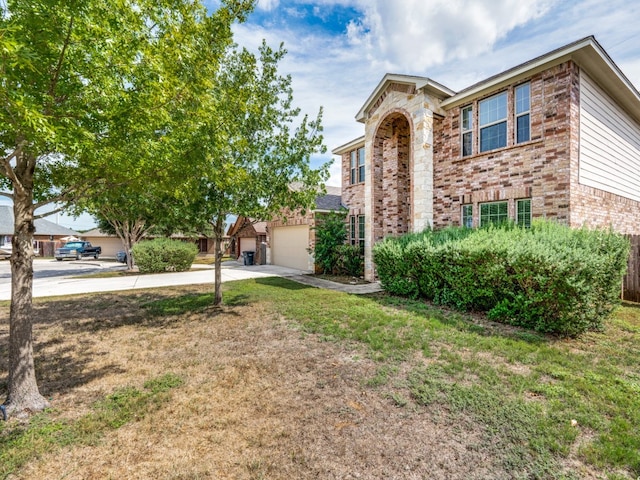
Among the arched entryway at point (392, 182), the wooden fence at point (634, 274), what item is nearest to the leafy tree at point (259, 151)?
the arched entryway at point (392, 182)

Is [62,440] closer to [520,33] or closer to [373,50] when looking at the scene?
[373,50]

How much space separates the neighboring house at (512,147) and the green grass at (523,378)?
403 cm

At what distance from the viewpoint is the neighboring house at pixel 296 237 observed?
16406mm

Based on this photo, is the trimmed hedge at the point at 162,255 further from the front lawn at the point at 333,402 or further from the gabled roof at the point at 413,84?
the gabled roof at the point at 413,84

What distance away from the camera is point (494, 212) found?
10062 mm

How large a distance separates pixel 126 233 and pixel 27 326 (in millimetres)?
17073

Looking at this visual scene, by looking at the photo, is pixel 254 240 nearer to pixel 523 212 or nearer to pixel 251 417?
pixel 523 212

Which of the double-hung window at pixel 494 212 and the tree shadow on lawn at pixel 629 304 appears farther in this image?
the double-hung window at pixel 494 212

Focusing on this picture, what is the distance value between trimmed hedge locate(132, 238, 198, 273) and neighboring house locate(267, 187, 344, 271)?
548cm

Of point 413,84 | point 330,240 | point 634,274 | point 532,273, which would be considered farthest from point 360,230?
point 634,274

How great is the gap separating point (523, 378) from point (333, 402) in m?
2.64

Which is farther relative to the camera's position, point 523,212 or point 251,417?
point 523,212

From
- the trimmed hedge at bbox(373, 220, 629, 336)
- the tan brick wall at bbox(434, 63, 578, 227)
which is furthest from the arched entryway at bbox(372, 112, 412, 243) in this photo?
the trimmed hedge at bbox(373, 220, 629, 336)

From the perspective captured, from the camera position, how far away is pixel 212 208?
7.52 m
